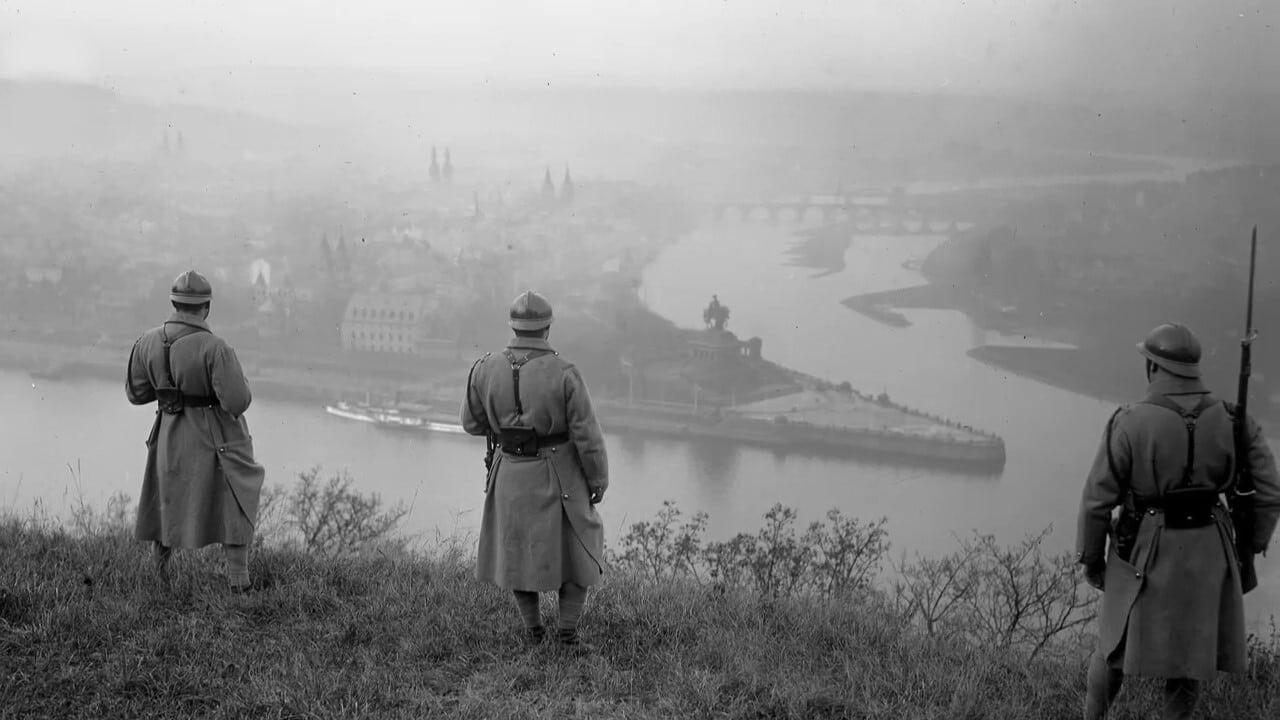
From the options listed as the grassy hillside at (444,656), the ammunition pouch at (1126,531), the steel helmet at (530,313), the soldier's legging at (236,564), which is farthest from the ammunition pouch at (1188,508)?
the soldier's legging at (236,564)

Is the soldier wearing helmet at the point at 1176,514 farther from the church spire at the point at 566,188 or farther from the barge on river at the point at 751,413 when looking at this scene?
the church spire at the point at 566,188

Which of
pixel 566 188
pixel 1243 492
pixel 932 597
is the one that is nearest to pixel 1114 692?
pixel 1243 492

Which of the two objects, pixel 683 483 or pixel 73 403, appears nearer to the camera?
pixel 683 483

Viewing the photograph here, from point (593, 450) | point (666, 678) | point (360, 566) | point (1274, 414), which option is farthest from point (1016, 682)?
point (1274, 414)

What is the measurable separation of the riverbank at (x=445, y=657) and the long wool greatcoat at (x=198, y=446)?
0.36m

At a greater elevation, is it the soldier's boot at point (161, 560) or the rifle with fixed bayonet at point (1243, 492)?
the rifle with fixed bayonet at point (1243, 492)

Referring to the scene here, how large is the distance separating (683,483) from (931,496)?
30.4 ft

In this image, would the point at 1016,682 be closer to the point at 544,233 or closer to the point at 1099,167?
the point at 1099,167

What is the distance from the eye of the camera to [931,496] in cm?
3784

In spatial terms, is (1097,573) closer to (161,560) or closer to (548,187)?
(161,560)

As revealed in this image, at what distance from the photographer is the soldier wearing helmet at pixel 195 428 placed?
204 inches

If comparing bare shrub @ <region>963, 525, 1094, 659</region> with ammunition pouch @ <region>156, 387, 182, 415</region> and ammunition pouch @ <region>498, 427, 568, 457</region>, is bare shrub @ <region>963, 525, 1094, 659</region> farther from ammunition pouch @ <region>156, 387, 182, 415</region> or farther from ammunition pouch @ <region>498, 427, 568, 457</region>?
ammunition pouch @ <region>156, 387, 182, 415</region>

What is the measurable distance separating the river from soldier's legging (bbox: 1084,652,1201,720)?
31320 millimetres

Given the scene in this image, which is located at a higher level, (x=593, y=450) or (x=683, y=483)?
(x=593, y=450)
